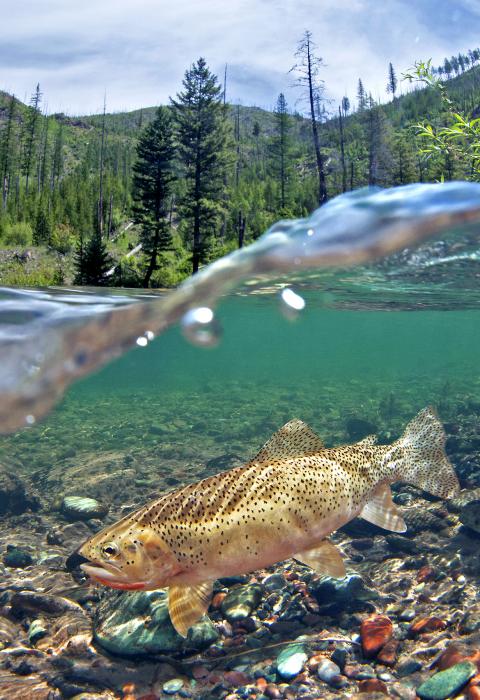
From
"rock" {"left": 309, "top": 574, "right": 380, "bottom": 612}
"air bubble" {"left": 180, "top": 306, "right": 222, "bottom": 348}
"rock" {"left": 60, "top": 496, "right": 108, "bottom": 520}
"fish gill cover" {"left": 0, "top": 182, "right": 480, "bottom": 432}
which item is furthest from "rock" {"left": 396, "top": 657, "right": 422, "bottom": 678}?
"air bubble" {"left": 180, "top": 306, "right": 222, "bottom": 348}

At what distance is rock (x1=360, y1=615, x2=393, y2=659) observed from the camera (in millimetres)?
5734

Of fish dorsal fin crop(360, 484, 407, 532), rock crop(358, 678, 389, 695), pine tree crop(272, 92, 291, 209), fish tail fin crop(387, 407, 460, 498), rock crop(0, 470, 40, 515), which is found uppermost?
pine tree crop(272, 92, 291, 209)

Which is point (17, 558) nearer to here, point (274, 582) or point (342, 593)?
point (274, 582)

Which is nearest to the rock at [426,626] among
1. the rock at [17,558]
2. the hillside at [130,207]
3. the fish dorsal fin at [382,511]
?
the fish dorsal fin at [382,511]

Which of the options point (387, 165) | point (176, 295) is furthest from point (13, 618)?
point (387, 165)

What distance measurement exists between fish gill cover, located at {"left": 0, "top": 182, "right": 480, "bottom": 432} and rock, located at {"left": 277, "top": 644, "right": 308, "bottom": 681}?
5858mm

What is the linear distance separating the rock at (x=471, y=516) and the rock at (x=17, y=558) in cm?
728

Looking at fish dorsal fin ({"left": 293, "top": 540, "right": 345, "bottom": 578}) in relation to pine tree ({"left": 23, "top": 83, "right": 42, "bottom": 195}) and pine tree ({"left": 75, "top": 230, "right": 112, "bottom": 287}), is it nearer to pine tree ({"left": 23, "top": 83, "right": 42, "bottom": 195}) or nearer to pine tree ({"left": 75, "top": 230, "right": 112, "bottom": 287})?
pine tree ({"left": 75, "top": 230, "right": 112, "bottom": 287})

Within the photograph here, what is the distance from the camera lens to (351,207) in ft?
26.3

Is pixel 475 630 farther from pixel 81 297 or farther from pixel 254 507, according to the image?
pixel 81 297

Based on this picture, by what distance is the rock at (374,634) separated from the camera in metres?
5.73

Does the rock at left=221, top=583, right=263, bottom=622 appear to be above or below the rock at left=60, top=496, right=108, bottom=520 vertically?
above

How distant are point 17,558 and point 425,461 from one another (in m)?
7.21

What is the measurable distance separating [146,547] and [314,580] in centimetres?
406
